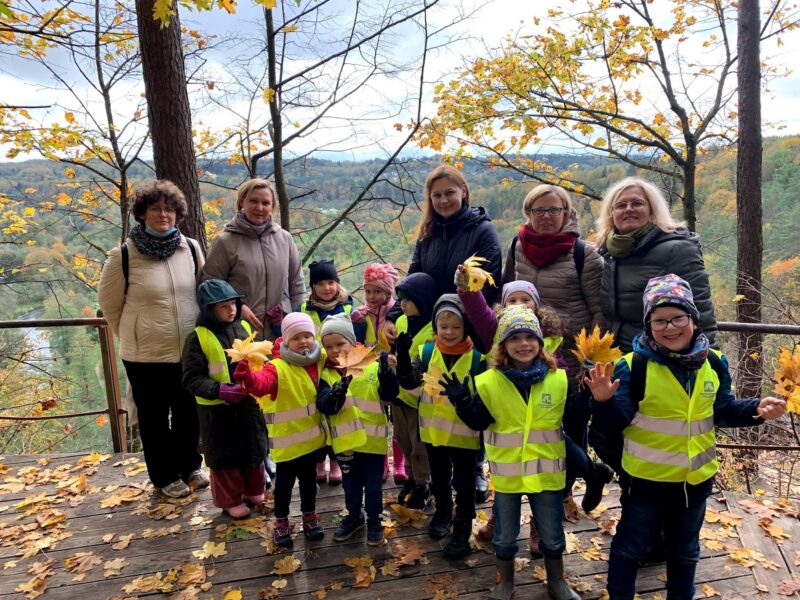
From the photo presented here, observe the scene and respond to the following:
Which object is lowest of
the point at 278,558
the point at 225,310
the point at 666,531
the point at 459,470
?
the point at 278,558

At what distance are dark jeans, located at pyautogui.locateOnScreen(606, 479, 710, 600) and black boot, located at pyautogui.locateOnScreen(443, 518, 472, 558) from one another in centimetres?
84

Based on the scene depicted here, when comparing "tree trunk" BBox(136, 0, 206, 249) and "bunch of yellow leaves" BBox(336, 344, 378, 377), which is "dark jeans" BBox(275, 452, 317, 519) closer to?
"bunch of yellow leaves" BBox(336, 344, 378, 377)

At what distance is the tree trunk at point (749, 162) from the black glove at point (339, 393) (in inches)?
242

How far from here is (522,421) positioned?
2.45 m

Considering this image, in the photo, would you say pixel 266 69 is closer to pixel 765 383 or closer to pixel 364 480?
pixel 364 480

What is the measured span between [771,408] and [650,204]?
1.21 m

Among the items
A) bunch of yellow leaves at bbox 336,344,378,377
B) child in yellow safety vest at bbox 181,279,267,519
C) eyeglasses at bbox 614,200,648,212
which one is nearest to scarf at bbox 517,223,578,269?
eyeglasses at bbox 614,200,648,212

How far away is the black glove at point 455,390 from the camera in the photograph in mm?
2453

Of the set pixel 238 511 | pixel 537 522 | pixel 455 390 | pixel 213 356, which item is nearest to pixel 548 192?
pixel 455 390

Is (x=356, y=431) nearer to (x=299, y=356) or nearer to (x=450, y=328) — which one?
(x=299, y=356)

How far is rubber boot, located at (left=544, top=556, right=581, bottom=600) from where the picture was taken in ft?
8.30

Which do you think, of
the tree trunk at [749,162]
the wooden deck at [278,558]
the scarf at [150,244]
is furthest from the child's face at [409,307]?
the tree trunk at [749,162]

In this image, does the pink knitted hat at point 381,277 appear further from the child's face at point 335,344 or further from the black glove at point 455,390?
the black glove at point 455,390

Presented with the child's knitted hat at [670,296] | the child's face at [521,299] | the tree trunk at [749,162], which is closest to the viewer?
the child's knitted hat at [670,296]
